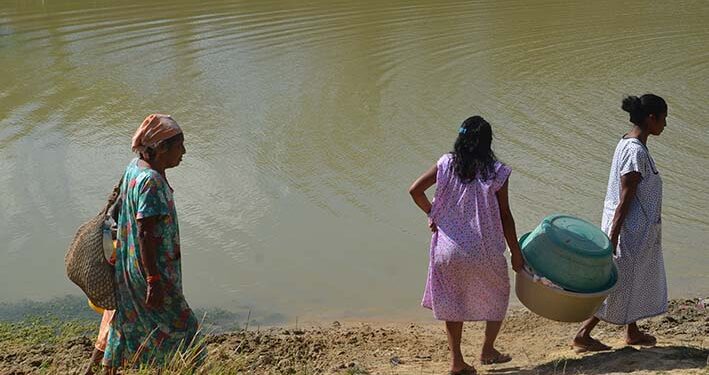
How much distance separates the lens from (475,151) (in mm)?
4211

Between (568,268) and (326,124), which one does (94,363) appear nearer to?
(568,268)

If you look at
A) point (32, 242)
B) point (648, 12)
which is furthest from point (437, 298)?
point (648, 12)

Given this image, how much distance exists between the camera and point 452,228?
4328 mm

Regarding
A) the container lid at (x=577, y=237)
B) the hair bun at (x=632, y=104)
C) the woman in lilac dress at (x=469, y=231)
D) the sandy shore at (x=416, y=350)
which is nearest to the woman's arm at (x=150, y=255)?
the sandy shore at (x=416, y=350)

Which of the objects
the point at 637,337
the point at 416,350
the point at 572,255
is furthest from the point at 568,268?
the point at 416,350

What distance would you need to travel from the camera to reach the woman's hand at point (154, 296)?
391 cm

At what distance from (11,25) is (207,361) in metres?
14.5

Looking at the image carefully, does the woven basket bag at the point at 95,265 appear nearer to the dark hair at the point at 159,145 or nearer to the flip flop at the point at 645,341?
the dark hair at the point at 159,145

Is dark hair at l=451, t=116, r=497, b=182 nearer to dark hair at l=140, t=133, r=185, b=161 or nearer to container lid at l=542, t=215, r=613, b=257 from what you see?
container lid at l=542, t=215, r=613, b=257

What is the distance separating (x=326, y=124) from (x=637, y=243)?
231 inches

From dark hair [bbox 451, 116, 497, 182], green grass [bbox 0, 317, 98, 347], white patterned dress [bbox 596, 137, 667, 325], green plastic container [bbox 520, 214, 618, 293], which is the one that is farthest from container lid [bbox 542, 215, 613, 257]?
green grass [bbox 0, 317, 98, 347]

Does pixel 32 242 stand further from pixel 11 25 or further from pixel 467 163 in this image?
pixel 11 25

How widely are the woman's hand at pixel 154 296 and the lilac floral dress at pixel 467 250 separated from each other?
1224 millimetres

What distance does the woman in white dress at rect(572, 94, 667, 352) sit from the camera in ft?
14.8
